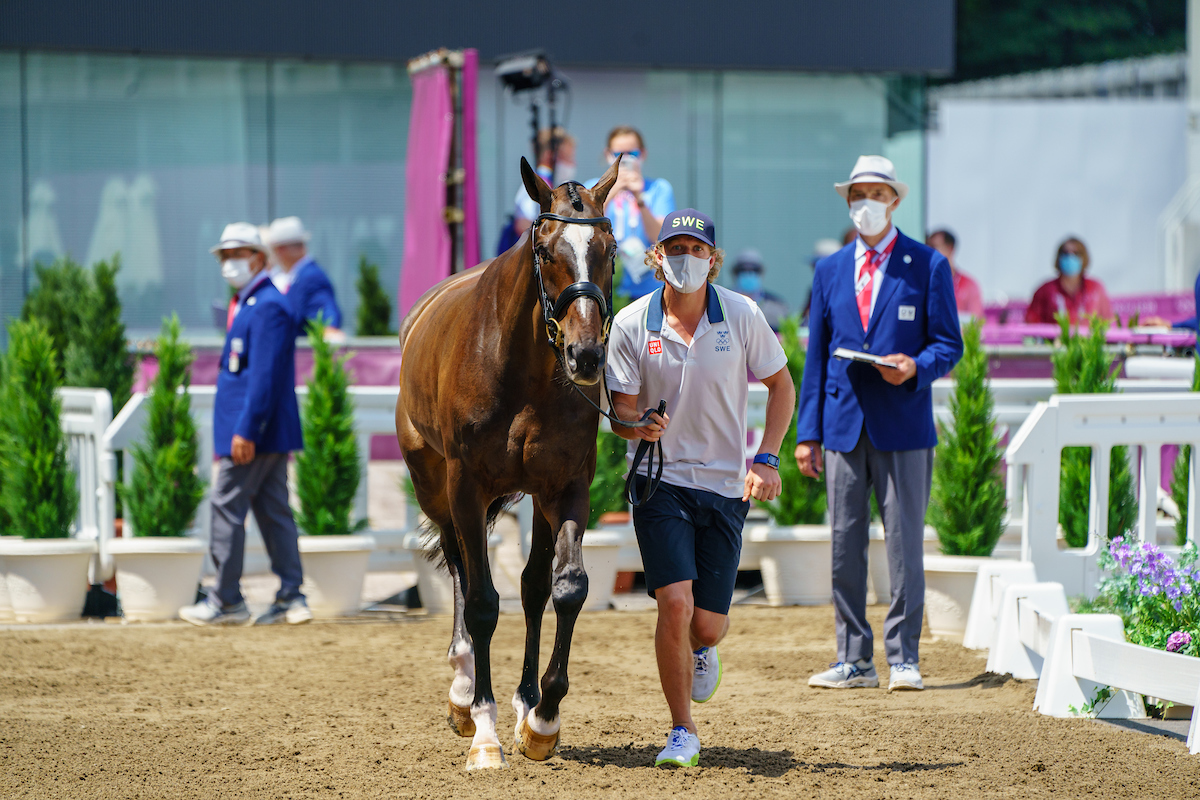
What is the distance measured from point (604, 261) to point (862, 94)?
13.7 m

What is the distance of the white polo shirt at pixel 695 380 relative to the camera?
4785 mm

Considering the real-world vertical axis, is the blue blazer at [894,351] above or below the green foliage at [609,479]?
above

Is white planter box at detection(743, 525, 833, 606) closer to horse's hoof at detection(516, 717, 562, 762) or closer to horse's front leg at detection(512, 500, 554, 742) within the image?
horse's front leg at detection(512, 500, 554, 742)

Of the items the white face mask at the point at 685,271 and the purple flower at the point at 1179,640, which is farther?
the purple flower at the point at 1179,640

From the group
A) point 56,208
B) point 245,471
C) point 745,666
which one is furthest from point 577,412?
point 56,208

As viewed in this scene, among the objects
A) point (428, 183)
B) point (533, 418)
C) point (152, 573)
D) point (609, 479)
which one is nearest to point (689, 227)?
point (533, 418)

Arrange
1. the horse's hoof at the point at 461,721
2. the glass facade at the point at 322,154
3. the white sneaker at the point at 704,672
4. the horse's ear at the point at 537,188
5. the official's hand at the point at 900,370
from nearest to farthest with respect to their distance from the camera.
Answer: the horse's ear at the point at 537,188
the white sneaker at the point at 704,672
the horse's hoof at the point at 461,721
the official's hand at the point at 900,370
the glass facade at the point at 322,154

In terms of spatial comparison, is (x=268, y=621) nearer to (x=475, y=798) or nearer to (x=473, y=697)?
(x=473, y=697)

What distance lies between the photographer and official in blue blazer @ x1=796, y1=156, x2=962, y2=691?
604 centimetres

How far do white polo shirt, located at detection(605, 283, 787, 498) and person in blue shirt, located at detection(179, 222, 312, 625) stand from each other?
352cm

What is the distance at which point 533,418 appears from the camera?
15.5 ft

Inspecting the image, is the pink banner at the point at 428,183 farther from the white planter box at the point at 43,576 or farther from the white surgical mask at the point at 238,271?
the white planter box at the point at 43,576

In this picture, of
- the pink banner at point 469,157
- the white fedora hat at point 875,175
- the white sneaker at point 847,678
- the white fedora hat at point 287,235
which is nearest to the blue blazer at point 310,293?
the white fedora hat at point 287,235

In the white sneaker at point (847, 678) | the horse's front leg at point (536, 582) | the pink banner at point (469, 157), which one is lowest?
the white sneaker at point (847, 678)
